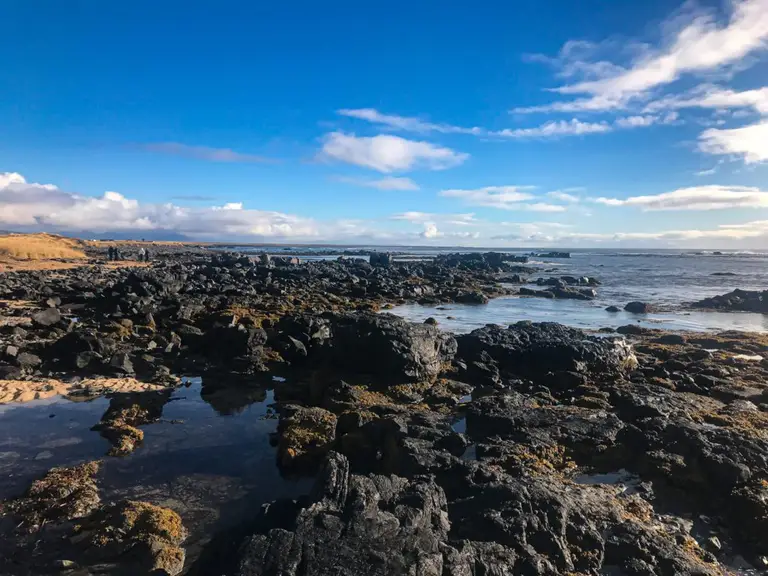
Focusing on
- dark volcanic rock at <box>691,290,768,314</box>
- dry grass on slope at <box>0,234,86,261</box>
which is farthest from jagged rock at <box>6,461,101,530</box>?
dry grass on slope at <box>0,234,86,261</box>

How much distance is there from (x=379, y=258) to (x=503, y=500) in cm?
9441

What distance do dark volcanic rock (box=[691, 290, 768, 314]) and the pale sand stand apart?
148 ft

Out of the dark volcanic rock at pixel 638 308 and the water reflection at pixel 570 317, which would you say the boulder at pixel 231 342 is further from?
the dark volcanic rock at pixel 638 308

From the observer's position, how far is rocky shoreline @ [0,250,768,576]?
287 inches

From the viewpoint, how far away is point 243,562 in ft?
20.1

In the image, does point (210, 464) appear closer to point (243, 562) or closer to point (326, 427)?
point (326, 427)

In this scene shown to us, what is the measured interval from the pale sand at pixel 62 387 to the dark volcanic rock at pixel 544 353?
501 inches

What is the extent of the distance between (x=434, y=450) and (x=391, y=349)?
7.12 metres

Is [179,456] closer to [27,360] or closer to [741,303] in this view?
[27,360]

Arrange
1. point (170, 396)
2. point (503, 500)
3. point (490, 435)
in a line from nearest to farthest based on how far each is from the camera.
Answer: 1. point (503, 500)
2. point (490, 435)
3. point (170, 396)

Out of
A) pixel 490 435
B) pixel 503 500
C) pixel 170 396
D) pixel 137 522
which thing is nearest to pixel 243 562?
pixel 137 522

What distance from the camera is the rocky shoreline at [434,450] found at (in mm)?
7289

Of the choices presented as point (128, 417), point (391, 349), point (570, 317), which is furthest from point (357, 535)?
point (570, 317)

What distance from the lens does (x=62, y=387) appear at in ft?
52.8
